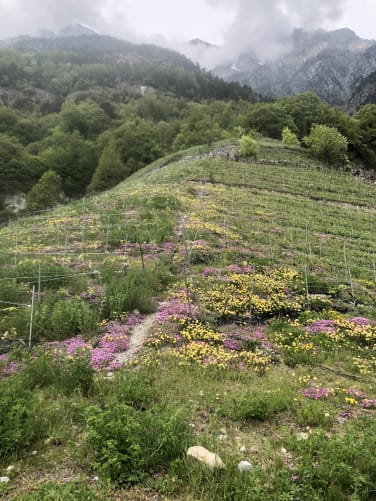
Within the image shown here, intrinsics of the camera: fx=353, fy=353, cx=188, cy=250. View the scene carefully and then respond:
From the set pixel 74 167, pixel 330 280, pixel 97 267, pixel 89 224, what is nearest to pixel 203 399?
pixel 97 267

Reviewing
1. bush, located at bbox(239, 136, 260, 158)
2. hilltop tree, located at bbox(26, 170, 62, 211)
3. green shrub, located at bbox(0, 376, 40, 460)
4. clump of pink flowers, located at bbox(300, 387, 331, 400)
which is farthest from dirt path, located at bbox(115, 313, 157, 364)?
hilltop tree, located at bbox(26, 170, 62, 211)

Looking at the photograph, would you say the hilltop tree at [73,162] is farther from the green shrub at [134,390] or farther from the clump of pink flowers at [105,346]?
the green shrub at [134,390]

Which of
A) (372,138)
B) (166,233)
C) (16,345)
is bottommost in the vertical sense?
(16,345)

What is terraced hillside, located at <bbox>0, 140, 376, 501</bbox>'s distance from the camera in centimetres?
555

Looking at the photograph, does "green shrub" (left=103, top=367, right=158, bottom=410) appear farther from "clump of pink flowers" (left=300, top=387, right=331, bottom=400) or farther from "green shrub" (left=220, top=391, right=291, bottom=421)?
"clump of pink flowers" (left=300, top=387, right=331, bottom=400)

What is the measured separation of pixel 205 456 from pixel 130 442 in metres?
1.25

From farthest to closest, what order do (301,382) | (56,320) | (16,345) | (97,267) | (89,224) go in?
1. (89,224)
2. (97,267)
3. (56,320)
4. (16,345)
5. (301,382)

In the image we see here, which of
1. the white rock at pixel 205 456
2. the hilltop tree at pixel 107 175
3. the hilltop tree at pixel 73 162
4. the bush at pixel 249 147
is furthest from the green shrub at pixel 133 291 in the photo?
the hilltop tree at pixel 73 162

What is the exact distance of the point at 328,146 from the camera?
61.1m

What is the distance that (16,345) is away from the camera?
10.3 m

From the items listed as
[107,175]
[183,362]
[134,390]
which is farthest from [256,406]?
[107,175]

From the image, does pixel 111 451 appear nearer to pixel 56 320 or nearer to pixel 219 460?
pixel 219 460

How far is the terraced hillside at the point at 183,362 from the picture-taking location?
555 centimetres

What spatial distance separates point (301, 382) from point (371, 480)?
3.73 meters
